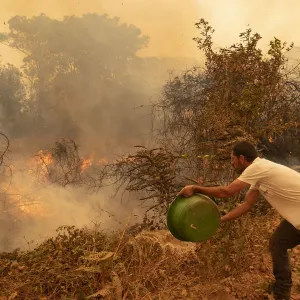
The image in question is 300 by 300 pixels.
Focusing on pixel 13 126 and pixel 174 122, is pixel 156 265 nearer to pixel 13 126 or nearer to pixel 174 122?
pixel 174 122

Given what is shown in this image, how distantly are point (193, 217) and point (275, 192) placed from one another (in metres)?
0.80

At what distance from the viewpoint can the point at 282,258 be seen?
3.12 m

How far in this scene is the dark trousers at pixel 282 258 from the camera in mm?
3068

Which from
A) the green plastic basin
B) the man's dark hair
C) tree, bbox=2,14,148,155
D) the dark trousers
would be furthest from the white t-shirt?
tree, bbox=2,14,148,155

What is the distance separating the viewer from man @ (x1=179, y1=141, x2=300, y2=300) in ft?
9.46

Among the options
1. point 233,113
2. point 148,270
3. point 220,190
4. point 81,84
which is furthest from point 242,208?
point 81,84

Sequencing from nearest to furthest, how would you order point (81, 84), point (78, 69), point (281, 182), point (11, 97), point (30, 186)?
point (281, 182) → point (30, 186) → point (11, 97) → point (81, 84) → point (78, 69)

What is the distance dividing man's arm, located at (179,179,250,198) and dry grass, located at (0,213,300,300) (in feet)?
3.44

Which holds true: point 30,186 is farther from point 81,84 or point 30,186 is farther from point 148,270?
point 148,270

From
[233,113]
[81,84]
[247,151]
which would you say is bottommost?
[247,151]

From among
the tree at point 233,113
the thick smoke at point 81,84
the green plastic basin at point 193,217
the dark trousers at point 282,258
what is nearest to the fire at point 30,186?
the thick smoke at point 81,84

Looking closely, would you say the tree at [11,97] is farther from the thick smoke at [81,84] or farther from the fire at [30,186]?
the fire at [30,186]

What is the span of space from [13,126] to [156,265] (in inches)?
745

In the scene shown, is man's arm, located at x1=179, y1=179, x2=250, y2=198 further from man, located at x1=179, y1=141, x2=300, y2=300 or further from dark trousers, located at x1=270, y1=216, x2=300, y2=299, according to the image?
dark trousers, located at x1=270, y1=216, x2=300, y2=299
